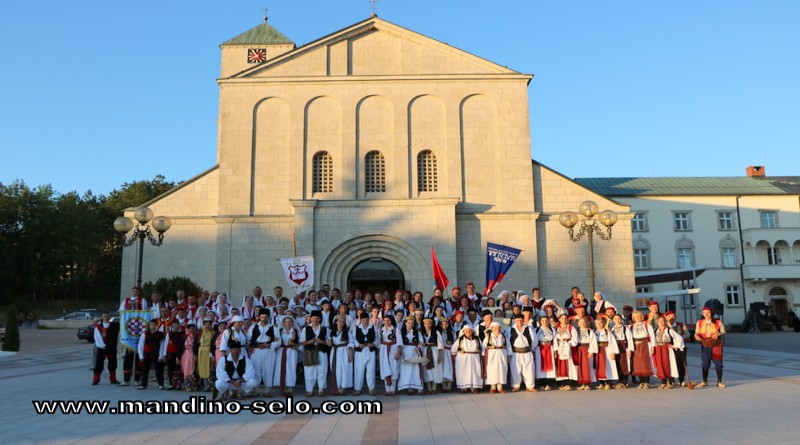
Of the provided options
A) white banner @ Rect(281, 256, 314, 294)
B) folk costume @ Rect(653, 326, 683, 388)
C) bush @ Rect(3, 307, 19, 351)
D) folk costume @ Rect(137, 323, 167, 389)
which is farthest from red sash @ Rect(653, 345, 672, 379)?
bush @ Rect(3, 307, 19, 351)

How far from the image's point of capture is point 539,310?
15055 mm

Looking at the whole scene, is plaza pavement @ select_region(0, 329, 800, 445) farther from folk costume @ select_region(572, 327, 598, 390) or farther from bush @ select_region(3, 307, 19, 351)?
bush @ select_region(3, 307, 19, 351)

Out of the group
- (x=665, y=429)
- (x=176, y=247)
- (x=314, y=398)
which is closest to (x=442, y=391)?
(x=314, y=398)

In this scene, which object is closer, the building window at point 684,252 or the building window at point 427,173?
the building window at point 427,173

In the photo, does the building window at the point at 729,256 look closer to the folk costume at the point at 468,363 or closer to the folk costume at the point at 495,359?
the folk costume at the point at 495,359

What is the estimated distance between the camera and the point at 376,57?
27.3 m

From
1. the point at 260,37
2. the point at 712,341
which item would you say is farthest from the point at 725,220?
the point at 712,341

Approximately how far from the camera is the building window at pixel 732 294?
149 ft

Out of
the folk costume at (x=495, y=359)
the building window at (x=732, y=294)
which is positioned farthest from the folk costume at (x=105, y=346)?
the building window at (x=732, y=294)

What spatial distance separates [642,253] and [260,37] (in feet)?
108

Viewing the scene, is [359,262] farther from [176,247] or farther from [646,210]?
[646,210]

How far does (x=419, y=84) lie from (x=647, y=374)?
1729 centimetres

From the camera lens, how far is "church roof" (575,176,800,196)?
155 feet

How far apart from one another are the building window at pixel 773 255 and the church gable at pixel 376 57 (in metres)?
31.5
